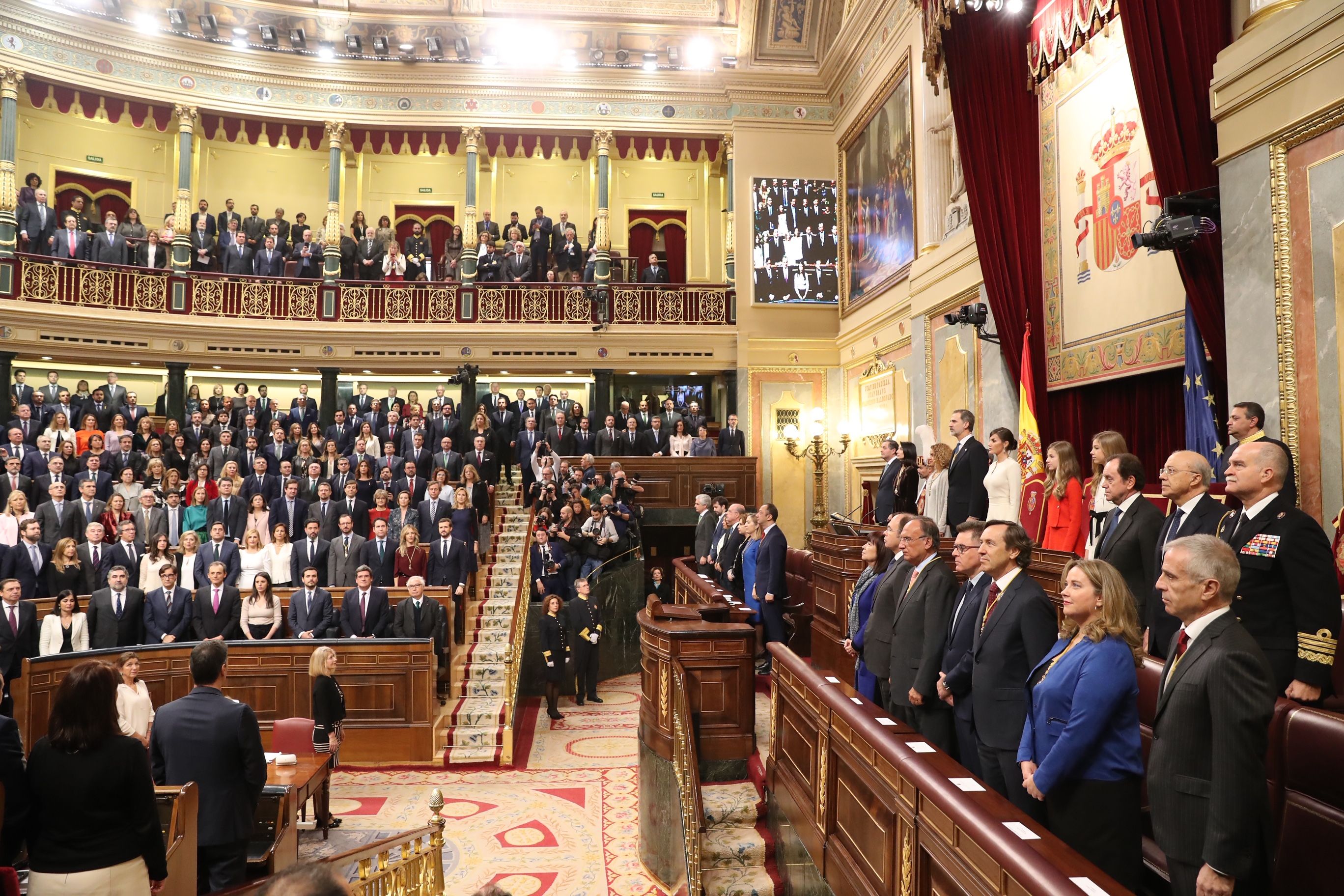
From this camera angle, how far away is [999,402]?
8297mm

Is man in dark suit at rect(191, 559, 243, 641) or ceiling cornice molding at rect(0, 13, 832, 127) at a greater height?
ceiling cornice molding at rect(0, 13, 832, 127)

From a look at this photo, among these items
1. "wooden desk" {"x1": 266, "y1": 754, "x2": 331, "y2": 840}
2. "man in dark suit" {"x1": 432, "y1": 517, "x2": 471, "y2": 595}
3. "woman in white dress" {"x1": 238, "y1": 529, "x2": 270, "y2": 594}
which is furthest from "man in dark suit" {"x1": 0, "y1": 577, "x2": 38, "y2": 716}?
"man in dark suit" {"x1": 432, "y1": 517, "x2": 471, "y2": 595}

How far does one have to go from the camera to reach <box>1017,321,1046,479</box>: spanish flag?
6.79 metres

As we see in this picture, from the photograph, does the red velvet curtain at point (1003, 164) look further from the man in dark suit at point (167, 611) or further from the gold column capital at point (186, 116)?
the gold column capital at point (186, 116)

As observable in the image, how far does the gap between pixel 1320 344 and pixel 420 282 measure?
13.5 m

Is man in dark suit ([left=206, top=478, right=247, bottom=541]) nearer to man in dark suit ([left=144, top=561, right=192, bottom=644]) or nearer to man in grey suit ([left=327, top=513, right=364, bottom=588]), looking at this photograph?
man in grey suit ([left=327, top=513, right=364, bottom=588])

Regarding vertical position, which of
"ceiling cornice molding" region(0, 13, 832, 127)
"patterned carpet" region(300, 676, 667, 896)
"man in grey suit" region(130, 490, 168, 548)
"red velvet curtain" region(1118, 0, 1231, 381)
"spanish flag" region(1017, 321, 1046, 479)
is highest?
"ceiling cornice molding" region(0, 13, 832, 127)

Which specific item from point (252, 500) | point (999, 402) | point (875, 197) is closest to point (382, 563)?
point (252, 500)

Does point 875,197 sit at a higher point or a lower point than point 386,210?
lower

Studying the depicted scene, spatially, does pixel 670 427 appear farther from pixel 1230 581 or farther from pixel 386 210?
pixel 1230 581

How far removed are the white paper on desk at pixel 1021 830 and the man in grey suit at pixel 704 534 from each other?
6.82m

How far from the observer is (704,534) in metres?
9.66

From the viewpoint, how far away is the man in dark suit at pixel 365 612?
762 cm

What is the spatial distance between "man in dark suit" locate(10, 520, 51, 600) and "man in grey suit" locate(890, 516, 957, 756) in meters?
6.87
